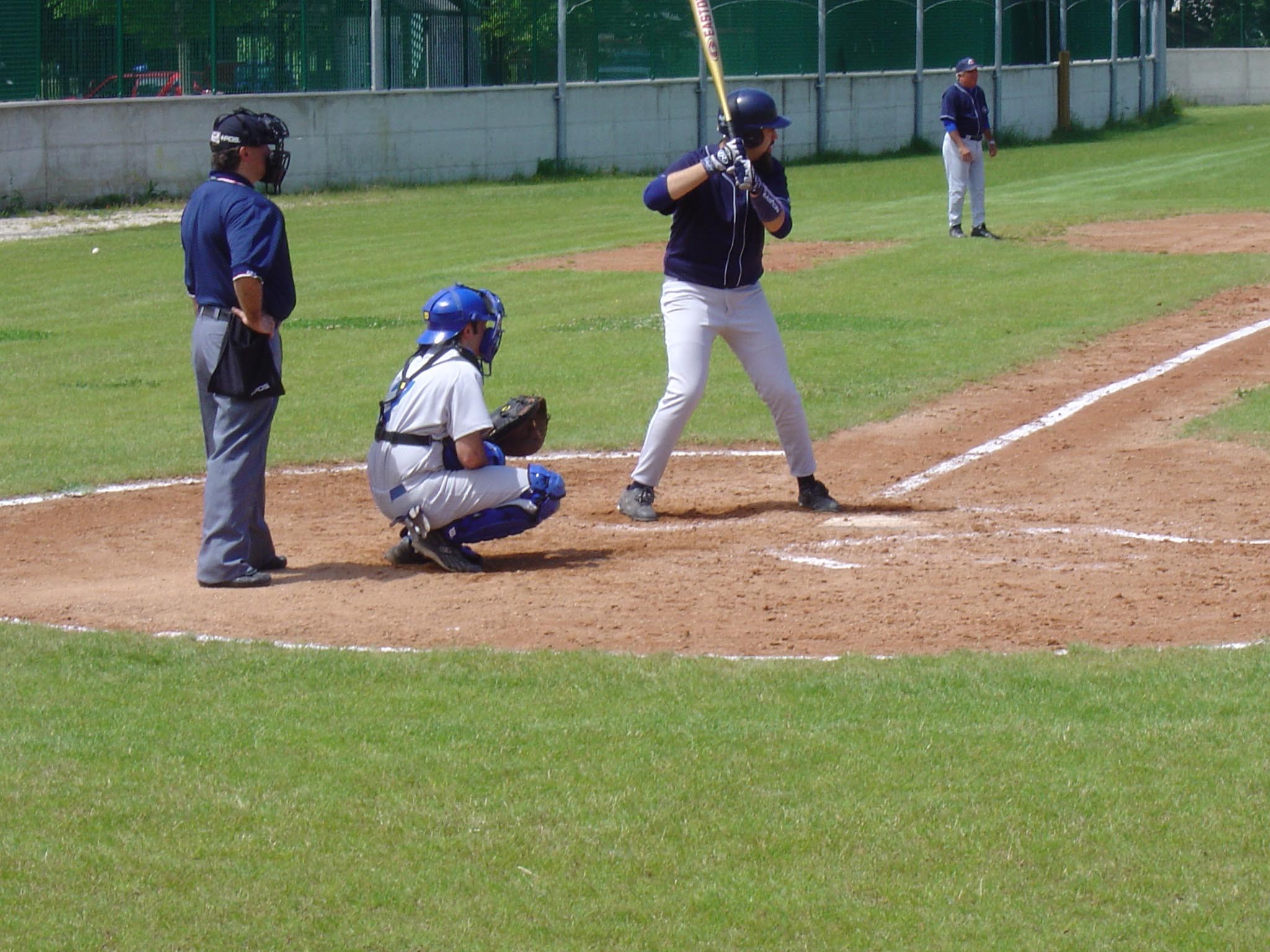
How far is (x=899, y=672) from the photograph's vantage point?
6.23 metres

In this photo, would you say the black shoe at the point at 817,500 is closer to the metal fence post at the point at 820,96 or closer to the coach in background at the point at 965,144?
the coach in background at the point at 965,144

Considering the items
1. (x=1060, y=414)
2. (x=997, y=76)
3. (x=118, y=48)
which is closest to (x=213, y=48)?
(x=118, y=48)

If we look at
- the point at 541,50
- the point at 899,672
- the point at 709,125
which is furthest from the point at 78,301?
the point at 709,125

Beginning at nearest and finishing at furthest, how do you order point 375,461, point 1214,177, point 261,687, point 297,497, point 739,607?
point 261,687, point 739,607, point 375,461, point 297,497, point 1214,177

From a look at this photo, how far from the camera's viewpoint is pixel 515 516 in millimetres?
7965

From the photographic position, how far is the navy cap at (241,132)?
7492mm

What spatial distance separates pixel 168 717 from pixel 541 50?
30.9 m

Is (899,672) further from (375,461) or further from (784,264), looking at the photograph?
(784,264)

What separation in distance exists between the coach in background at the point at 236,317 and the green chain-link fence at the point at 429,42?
22.6 metres

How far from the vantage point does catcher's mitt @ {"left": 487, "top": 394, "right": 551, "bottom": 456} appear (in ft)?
27.0

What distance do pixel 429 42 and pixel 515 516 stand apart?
87.9 feet

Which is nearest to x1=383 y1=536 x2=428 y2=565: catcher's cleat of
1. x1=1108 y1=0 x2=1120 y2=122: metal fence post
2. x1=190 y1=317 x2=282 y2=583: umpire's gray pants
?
x1=190 y1=317 x2=282 y2=583: umpire's gray pants

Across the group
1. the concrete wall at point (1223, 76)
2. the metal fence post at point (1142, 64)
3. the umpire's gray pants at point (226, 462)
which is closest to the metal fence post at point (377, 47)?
the umpire's gray pants at point (226, 462)

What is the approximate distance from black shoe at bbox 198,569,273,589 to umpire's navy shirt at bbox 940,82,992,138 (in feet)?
46.9
